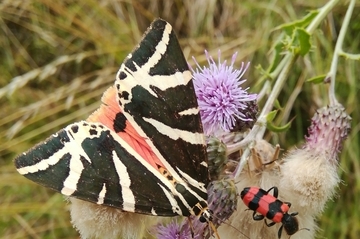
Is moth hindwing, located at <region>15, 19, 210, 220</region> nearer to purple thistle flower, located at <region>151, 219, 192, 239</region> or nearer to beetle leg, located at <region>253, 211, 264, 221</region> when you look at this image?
purple thistle flower, located at <region>151, 219, 192, 239</region>

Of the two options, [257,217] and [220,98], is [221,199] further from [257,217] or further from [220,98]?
[220,98]

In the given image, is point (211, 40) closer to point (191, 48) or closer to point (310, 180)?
point (191, 48)

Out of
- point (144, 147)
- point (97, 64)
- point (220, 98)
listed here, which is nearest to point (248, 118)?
point (220, 98)

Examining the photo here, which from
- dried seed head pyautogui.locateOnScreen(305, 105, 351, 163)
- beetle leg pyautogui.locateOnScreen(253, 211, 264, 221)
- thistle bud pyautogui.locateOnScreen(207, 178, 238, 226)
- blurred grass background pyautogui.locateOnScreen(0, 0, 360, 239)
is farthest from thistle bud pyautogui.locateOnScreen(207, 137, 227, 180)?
blurred grass background pyautogui.locateOnScreen(0, 0, 360, 239)

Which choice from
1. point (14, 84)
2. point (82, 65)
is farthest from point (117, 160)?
point (82, 65)

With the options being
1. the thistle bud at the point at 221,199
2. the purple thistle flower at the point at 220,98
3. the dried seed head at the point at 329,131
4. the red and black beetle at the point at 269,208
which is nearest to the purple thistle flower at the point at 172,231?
the thistle bud at the point at 221,199
